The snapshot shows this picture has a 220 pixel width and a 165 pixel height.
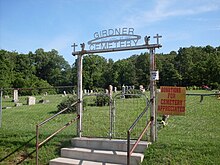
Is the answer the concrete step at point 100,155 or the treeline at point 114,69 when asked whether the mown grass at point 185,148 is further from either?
the treeline at point 114,69

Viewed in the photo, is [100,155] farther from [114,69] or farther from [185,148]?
[114,69]

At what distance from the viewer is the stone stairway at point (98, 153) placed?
659 centimetres

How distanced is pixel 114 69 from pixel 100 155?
6480 cm

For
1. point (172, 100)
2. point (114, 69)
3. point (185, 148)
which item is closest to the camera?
point (185, 148)

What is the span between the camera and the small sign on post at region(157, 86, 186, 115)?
705 centimetres

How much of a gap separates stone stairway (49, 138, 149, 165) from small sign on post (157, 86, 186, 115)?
Result: 107 cm

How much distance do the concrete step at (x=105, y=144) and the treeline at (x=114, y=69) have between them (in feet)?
152

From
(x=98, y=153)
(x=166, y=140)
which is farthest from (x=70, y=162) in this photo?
(x=166, y=140)

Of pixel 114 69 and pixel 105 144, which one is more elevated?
pixel 114 69

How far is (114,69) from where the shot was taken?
234ft

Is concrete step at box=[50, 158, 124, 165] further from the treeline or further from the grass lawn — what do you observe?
the treeline

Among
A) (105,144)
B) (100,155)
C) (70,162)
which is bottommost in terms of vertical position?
(70,162)

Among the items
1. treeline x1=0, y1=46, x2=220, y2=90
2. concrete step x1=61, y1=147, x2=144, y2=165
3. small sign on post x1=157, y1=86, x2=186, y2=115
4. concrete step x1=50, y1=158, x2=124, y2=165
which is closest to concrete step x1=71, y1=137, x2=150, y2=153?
concrete step x1=61, y1=147, x2=144, y2=165

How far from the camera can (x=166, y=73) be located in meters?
71.2
